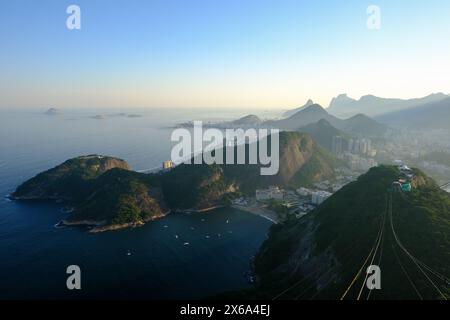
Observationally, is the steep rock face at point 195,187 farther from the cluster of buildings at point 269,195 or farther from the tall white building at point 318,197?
the tall white building at point 318,197

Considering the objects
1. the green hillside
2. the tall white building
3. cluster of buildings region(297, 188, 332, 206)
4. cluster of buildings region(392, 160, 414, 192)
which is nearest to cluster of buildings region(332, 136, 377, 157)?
cluster of buildings region(297, 188, 332, 206)

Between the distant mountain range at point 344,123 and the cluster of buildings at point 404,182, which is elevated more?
the distant mountain range at point 344,123

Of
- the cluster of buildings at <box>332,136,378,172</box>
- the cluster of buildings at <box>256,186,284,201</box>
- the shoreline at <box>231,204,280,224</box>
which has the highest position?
the cluster of buildings at <box>332,136,378,172</box>

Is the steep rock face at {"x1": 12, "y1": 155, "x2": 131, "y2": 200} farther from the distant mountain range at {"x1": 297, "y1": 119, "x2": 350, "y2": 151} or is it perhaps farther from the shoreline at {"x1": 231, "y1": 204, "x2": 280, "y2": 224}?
the distant mountain range at {"x1": 297, "y1": 119, "x2": 350, "y2": 151}

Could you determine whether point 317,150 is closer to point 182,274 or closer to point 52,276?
point 182,274

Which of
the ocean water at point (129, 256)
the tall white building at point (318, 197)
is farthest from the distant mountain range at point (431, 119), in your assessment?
the ocean water at point (129, 256)

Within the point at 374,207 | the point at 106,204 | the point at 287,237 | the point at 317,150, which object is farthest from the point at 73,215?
the point at 317,150

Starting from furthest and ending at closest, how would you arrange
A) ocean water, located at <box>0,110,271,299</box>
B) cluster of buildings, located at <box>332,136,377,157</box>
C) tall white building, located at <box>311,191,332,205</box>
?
cluster of buildings, located at <box>332,136,377,157</box>
tall white building, located at <box>311,191,332,205</box>
ocean water, located at <box>0,110,271,299</box>

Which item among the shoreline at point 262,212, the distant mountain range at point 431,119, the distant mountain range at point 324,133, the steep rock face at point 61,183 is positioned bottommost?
the shoreline at point 262,212
